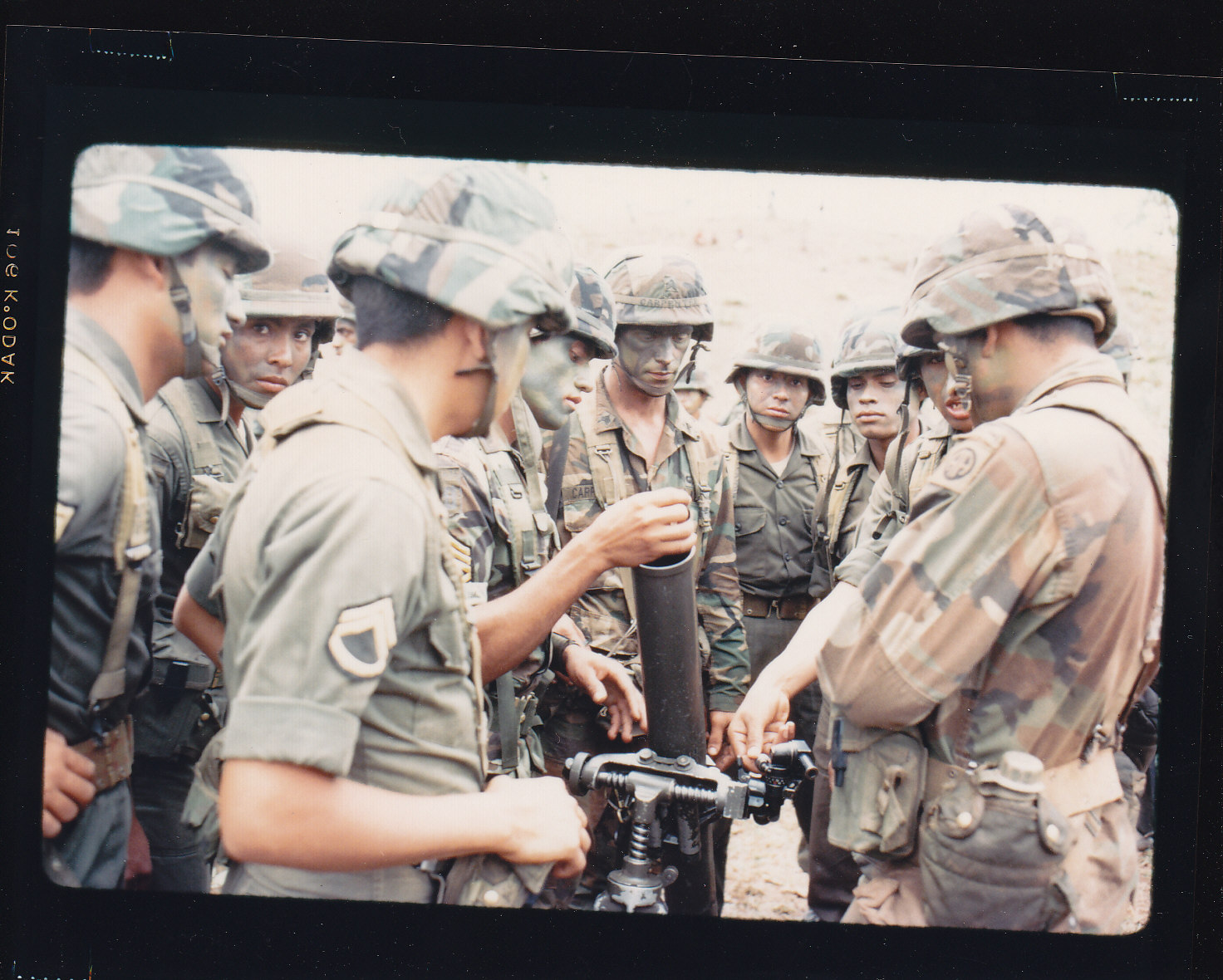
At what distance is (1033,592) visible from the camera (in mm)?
2039

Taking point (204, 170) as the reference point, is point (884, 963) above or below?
below

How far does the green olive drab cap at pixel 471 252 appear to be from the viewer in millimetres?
1956

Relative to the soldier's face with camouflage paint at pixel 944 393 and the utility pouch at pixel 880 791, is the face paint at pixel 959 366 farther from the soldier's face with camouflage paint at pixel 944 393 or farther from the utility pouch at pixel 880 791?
the utility pouch at pixel 880 791

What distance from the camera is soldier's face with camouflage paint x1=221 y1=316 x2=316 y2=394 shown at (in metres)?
2.30

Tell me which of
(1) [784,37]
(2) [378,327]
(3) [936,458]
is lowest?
(3) [936,458]

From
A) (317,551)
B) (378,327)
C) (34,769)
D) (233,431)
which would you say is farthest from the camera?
(233,431)

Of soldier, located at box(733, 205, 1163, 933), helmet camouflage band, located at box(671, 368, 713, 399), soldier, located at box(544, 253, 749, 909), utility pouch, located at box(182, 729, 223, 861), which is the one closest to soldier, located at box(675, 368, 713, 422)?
helmet camouflage band, located at box(671, 368, 713, 399)

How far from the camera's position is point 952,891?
2156 mm

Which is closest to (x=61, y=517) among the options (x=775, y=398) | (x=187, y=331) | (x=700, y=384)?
(x=187, y=331)

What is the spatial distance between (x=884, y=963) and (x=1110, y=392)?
1487 millimetres

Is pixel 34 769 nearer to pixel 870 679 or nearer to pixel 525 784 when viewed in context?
pixel 525 784

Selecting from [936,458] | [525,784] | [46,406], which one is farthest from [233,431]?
[936,458]

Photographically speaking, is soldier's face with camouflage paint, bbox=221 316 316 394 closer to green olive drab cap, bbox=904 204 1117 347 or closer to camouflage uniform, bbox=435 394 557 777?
camouflage uniform, bbox=435 394 557 777

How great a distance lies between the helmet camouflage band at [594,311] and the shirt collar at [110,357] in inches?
40.6
